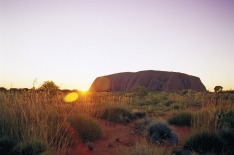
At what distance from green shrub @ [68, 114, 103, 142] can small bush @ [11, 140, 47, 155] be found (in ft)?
6.56

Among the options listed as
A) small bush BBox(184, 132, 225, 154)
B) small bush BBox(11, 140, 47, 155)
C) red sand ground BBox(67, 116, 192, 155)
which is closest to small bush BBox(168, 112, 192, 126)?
red sand ground BBox(67, 116, 192, 155)

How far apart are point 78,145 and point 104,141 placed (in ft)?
3.15

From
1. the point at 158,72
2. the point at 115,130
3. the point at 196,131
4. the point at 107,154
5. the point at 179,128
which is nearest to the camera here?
the point at 107,154

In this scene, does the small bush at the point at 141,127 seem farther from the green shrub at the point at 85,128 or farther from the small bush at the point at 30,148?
the small bush at the point at 30,148

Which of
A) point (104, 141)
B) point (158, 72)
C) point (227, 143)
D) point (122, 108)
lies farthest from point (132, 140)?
point (158, 72)

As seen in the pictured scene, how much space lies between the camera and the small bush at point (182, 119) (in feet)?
34.5

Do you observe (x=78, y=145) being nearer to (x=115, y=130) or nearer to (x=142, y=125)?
(x=115, y=130)

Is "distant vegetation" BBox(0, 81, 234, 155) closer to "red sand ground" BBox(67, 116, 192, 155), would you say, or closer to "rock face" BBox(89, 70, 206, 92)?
"red sand ground" BBox(67, 116, 192, 155)

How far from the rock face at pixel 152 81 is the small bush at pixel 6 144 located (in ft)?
300

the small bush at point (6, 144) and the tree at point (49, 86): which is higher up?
the tree at point (49, 86)

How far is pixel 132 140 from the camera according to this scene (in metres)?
7.30

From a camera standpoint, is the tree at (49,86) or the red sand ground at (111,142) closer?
the red sand ground at (111,142)

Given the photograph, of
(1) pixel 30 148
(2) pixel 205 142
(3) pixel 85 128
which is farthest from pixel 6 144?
(2) pixel 205 142

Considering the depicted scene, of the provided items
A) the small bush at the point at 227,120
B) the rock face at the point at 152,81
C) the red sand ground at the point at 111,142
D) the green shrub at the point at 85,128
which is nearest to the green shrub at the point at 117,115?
the red sand ground at the point at 111,142
